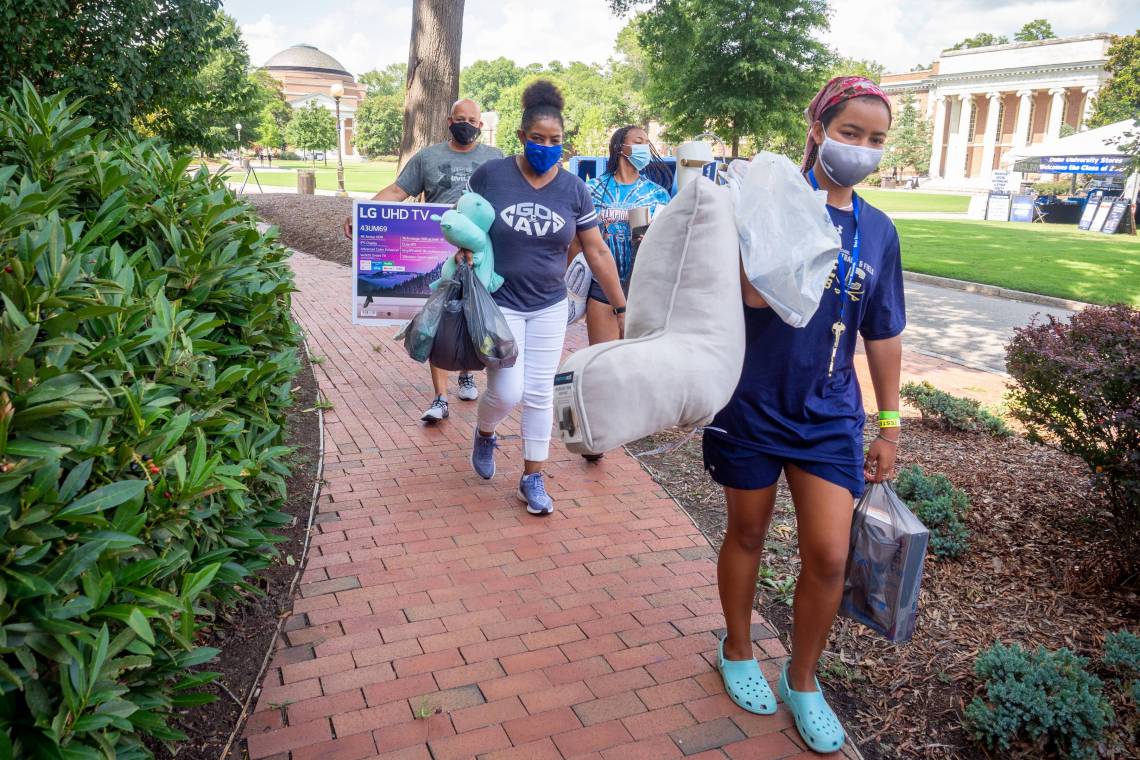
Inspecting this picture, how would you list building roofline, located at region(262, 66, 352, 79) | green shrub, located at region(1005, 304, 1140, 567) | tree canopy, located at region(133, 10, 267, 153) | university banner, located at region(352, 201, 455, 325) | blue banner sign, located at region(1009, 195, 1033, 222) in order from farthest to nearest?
building roofline, located at region(262, 66, 352, 79) → blue banner sign, located at region(1009, 195, 1033, 222) → tree canopy, located at region(133, 10, 267, 153) → university banner, located at region(352, 201, 455, 325) → green shrub, located at region(1005, 304, 1140, 567)

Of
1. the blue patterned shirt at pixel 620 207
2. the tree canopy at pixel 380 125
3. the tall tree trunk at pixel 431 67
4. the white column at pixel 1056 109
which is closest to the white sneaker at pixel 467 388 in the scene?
the blue patterned shirt at pixel 620 207

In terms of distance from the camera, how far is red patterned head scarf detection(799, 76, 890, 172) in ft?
8.47

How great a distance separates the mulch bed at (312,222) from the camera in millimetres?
14664

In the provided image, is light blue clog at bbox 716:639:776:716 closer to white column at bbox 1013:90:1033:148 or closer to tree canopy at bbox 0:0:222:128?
tree canopy at bbox 0:0:222:128

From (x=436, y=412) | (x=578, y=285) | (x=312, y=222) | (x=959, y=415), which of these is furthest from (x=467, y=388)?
(x=312, y=222)

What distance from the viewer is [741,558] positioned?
114 inches

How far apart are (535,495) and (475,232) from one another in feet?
4.58

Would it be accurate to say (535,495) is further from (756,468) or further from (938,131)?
(938,131)

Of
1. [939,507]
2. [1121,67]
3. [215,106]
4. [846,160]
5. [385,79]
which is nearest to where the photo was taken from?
[846,160]

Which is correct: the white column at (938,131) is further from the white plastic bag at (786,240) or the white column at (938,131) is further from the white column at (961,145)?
the white plastic bag at (786,240)

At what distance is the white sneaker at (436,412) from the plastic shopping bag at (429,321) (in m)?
1.53

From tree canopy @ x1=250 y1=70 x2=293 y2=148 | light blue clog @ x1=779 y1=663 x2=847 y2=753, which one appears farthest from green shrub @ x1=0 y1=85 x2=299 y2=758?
tree canopy @ x1=250 y1=70 x2=293 y2=148

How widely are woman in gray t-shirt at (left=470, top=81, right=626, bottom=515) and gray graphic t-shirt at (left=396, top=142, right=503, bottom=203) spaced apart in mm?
1631

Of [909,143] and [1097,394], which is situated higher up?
[909,143]
